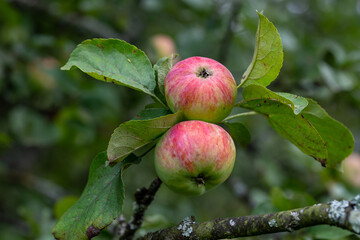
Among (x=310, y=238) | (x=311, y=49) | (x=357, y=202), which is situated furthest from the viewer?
(x=311, y=49)

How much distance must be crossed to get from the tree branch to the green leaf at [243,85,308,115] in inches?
Answer: 8.6

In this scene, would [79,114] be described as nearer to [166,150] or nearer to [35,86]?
[35,86]

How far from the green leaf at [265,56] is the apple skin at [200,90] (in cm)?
7

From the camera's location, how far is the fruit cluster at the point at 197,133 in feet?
2.67

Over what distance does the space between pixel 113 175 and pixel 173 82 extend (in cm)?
26

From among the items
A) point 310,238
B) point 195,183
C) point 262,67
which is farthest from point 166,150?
point 310,238

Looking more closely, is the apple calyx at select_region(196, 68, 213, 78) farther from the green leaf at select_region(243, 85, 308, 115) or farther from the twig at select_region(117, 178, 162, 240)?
the twig at select_region(117, 178, 162, 240)

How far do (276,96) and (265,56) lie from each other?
0.43 ft

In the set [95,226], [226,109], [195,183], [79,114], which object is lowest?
[79,114]

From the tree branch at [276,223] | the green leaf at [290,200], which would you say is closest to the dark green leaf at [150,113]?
the tree branch at [276,223]

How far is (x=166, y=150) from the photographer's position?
2.76ft

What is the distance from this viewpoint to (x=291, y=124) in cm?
91

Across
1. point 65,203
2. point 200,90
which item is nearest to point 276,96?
point 200,90

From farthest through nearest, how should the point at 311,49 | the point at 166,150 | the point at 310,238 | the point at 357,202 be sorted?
the point at 311,49
the point at 310,238
the point at 166,150
the point at 357,202
